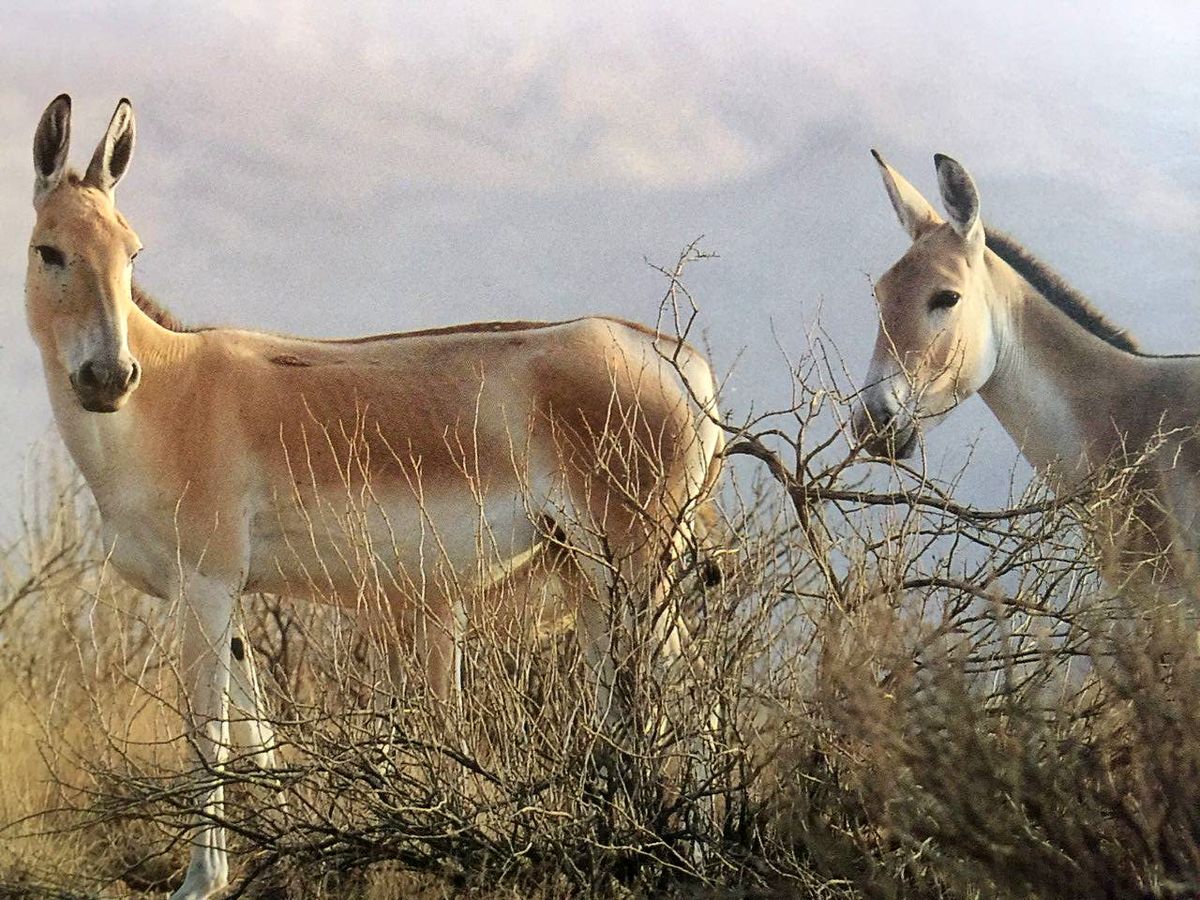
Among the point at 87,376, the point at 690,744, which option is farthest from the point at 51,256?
the point at 690,744

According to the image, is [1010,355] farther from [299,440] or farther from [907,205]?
[299,440]

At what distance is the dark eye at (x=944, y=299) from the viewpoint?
4832 millimetres

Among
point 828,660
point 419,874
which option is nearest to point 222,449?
point 419,874

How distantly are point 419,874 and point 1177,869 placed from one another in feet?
6.79

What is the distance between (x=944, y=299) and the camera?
4.84m

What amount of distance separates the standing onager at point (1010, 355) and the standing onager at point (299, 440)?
75 centimetres

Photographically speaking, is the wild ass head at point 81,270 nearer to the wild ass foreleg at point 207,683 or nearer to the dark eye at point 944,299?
the wild ass foreleg at point 207,683

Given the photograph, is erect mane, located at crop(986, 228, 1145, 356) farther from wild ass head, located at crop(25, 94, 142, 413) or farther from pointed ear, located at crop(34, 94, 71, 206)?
pointed ear, located at crop(34, 94, 71, 206)

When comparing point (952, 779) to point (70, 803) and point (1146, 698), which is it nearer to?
point (1146, 698)

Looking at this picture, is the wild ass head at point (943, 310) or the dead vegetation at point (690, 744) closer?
the dead vegetation at point (690, 744)

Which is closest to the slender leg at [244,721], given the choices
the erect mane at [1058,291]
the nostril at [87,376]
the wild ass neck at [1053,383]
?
the nostril at [87,376]

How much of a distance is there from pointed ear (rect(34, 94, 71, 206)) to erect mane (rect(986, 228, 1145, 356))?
3285mm

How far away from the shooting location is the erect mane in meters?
4.87

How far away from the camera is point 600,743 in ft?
11.3
